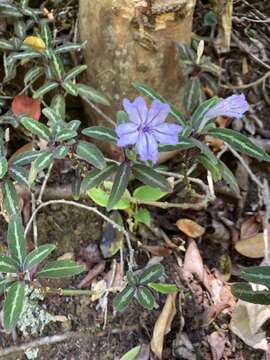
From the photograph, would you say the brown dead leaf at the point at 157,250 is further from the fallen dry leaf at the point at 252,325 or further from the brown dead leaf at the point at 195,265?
the fallen dry leaf at the point at 252,325

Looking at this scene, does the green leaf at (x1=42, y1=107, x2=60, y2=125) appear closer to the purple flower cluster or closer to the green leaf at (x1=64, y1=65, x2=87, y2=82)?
the green leaf at (x1=64, y1=65, x2=87, y2=82)

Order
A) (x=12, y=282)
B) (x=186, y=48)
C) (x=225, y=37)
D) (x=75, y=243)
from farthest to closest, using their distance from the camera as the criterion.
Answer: (x=225, y=37) → (x=75, y=243) → (x=186, y=48) → (x=12, y=282)

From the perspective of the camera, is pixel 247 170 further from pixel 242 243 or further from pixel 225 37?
pixel 225 37

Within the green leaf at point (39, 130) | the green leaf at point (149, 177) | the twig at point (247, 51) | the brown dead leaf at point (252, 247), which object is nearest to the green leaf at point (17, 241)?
the green leaf at point (39, 130)

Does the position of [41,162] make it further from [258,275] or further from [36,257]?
[258,275]

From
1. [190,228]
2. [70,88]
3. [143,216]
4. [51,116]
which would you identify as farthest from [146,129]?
[190,228]

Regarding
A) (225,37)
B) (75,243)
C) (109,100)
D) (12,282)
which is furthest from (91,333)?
(225,37)
